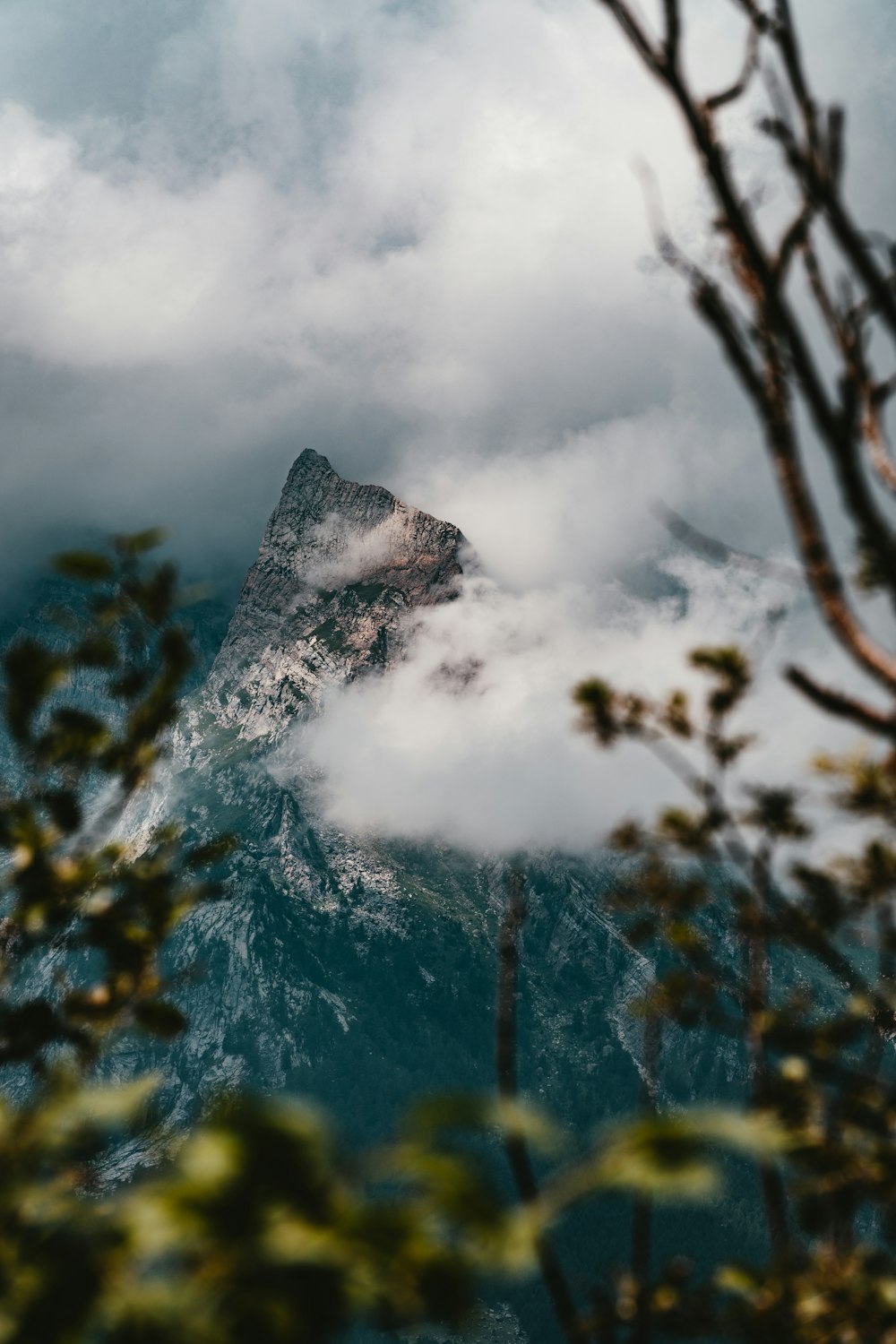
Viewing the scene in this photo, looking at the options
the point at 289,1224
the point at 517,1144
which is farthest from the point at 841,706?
the point at 289,1224

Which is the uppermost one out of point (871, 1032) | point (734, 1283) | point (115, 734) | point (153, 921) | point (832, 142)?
point (832, 142)

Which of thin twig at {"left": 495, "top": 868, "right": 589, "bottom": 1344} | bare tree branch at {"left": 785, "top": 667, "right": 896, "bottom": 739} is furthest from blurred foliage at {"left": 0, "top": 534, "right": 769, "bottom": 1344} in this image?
bare tree branch at {"left": 785, "top": 667, "right": 896, "bottom": 739}

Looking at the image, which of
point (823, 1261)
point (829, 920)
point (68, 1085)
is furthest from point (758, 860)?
point (68, 1085)

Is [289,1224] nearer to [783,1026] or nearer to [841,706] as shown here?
[841,706]

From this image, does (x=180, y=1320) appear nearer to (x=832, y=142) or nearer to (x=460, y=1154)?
(x=460, y=1154)

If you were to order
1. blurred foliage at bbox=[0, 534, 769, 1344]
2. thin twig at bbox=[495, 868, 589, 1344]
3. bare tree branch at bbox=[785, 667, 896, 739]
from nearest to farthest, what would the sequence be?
blurred foliage at bbox=[0, 534, 769, 1344], thin twig at bbox=[495, 868, 589, 1344], bare tree branch at bbox=[785, 667, 896, 739]

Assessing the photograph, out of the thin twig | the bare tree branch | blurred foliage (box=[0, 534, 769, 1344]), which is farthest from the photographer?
the bare tree branch

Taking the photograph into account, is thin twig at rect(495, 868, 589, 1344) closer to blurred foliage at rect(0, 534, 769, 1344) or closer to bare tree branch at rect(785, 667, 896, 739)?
blurred foliage at rect(0, 534, 769, 1344)

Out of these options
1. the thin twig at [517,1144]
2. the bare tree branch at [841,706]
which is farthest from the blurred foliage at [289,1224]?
the bare tree branch at [841,706]

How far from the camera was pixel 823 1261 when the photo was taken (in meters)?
4.65

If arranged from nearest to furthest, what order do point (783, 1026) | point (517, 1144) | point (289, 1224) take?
point (289, 1224), point (517, 1144), point (783, 1026)

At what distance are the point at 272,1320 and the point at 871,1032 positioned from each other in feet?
21.5

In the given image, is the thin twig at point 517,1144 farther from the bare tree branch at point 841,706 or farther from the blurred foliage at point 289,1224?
the bare tree branch at point 841,706

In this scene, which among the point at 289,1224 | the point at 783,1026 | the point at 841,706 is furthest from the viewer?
the point at 783,1026
